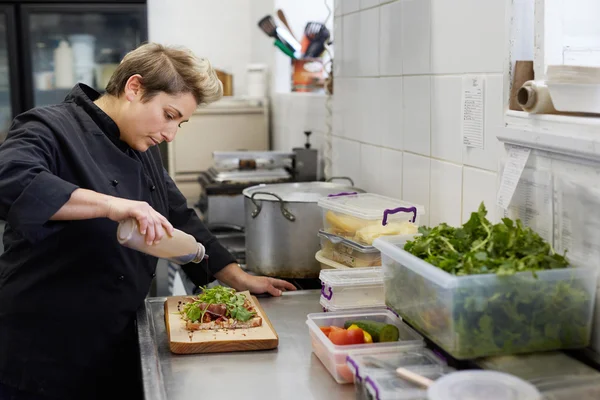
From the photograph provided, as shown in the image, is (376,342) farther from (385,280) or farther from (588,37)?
(588,37)

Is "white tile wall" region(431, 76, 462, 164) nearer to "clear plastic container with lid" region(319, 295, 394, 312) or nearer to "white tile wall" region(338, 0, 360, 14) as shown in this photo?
"clear plastic container with lid" region(319, 295, 394, 312)

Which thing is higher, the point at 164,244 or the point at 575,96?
the point at 575,96

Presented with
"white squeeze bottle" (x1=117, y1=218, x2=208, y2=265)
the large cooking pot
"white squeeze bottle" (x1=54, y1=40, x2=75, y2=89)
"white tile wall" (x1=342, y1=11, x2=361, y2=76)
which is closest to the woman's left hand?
the large cooking pot

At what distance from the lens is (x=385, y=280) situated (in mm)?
1583

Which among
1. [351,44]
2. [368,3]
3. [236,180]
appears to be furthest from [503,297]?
[236,180]

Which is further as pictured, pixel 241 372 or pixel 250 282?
pixel 250 282

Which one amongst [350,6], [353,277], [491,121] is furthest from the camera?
[350,6]

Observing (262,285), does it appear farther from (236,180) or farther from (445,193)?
(236,180)

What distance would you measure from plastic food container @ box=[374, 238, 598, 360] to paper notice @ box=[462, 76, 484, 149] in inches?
21.7

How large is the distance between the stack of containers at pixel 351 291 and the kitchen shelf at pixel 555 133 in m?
0.47

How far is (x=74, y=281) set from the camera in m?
1.84

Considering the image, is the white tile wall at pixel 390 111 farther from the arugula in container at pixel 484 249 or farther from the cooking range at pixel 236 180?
the arugula in container at pixel 484 249

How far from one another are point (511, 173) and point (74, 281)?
107 cm

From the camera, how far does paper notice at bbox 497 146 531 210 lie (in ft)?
5.12
